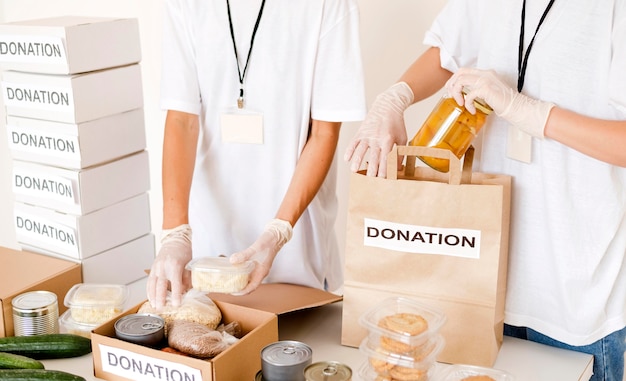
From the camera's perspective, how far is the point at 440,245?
1392 millimetres

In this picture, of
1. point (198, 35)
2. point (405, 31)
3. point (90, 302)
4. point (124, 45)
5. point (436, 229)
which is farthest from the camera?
point (405, 31)

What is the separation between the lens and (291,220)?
1.71m

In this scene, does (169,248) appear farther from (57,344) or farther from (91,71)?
(91,71)

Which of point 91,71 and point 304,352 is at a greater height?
point 91,71

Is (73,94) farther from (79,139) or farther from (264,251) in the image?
(264,251)

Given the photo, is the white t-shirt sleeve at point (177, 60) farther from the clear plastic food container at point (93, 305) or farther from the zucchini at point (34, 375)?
the zucchini at point (34, 375)

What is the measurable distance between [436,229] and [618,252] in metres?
0.39

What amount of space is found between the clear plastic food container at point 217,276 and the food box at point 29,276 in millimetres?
411

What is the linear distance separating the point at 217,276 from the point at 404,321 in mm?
425

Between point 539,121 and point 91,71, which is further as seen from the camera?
point 91,71

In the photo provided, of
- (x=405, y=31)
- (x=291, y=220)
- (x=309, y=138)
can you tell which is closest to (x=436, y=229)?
(x=291, y=220)

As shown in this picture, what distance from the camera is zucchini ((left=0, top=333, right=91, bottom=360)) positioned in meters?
1.44

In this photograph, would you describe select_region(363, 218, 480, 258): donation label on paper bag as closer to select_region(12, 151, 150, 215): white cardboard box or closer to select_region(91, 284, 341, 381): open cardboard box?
select_region(91, 284, 341, 381): open cardboard box

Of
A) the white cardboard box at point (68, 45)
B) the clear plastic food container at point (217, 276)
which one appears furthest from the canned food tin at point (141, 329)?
the white cardboard box at point (68, 45)
